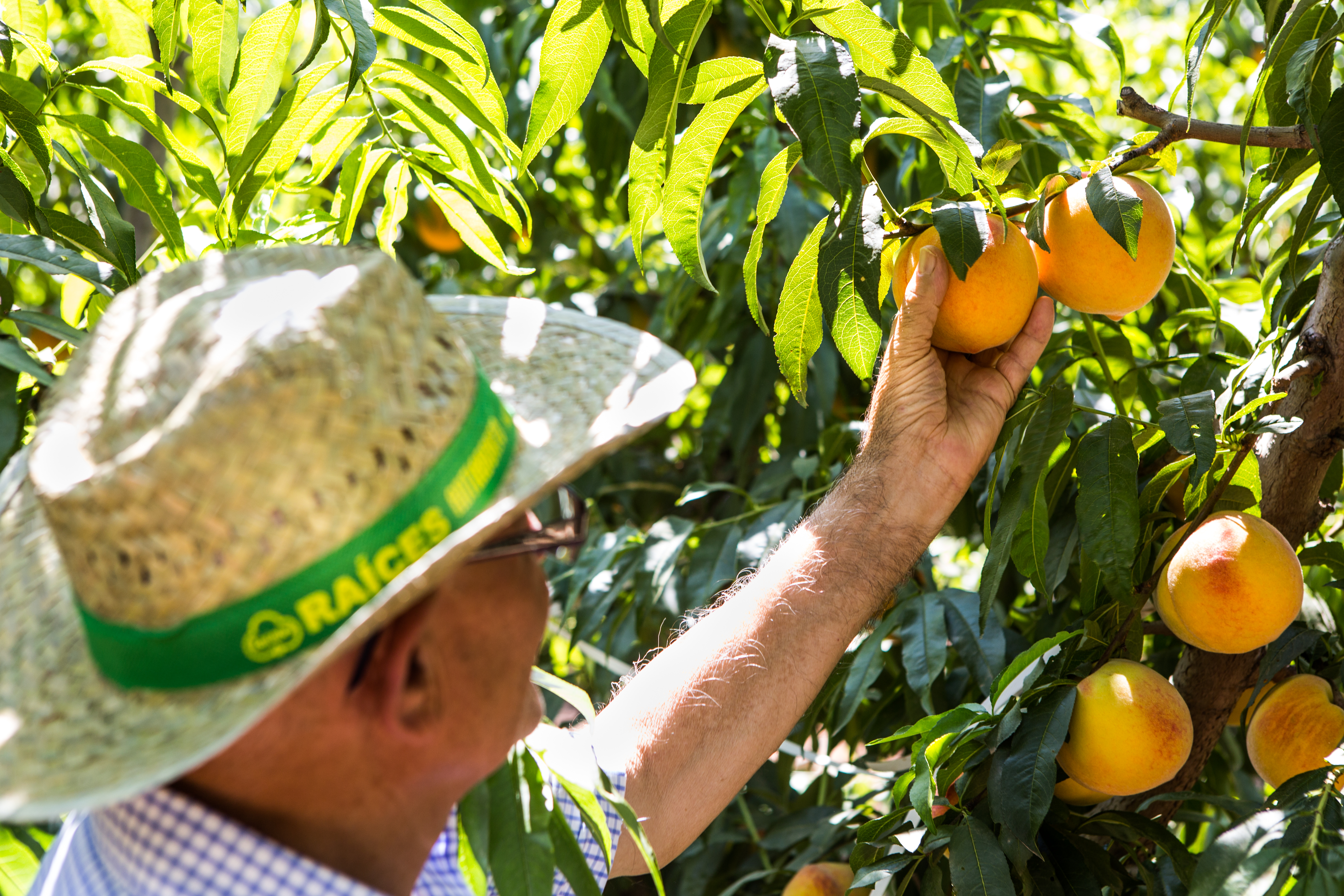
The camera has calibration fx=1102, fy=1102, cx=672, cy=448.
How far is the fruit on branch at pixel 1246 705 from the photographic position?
135 centimetres

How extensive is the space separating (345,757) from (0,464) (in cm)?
44

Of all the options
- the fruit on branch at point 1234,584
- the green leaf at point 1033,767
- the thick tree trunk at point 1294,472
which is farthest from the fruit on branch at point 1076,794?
the fruit on branch at point 1234,584

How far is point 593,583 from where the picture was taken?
1979 mm

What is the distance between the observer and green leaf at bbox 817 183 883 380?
1.08 meters

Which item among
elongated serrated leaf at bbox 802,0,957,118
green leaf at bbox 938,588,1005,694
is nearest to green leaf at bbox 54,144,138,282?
elongated serrated leaf at bbox 802,0,957,118

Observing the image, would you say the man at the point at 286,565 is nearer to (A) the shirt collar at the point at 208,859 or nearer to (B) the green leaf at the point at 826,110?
(A) the shirt collar at the point at 208,859

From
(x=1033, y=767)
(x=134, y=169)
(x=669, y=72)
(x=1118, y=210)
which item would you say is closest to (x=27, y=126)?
(x=134, y=169)

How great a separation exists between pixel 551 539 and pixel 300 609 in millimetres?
232

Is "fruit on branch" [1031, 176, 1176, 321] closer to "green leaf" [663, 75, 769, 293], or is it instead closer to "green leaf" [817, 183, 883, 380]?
"green leaf" [817, 183, 883, 380]

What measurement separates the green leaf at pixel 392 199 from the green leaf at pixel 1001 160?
2.38ft

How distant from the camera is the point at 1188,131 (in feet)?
3.65

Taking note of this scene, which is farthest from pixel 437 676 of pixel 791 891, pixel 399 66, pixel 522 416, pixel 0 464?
pixel 791 891

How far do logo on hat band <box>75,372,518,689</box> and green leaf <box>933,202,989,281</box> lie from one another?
512 millimetres

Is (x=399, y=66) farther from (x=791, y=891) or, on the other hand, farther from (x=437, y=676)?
(x=791, y=891)
